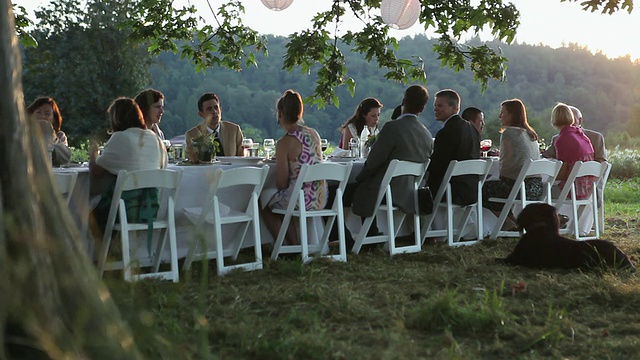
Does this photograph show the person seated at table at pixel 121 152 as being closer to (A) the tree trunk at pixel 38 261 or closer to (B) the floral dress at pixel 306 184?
(B) the floral dress at pixel 306 184

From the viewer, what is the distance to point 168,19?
9875 millimetres

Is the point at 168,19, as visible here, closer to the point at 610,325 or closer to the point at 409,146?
the point at 409,146

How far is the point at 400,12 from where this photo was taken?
751cm

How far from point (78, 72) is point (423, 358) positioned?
119ft

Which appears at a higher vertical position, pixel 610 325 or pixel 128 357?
pixel 128 357

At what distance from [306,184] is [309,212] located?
259mm

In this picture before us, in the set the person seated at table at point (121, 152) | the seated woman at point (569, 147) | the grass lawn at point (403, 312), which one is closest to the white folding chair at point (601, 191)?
the seated woman at point (569, 147)

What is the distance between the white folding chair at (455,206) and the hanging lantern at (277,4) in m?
2.09

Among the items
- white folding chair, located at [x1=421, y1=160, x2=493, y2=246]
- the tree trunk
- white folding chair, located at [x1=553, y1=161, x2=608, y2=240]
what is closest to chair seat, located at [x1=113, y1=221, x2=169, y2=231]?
white folding chair, located at [x1=421, y1=160, x2=493, y2=246]

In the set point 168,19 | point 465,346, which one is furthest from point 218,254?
point 168,19

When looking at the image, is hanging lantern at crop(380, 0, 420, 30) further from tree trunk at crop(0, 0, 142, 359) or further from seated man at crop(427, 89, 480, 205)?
tree trunk at crop(0, 0, 142, 359)

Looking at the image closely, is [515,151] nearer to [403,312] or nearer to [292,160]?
[292,160]

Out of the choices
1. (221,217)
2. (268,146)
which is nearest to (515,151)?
(268,146)

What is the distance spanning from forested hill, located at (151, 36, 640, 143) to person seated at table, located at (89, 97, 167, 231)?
1514cm
